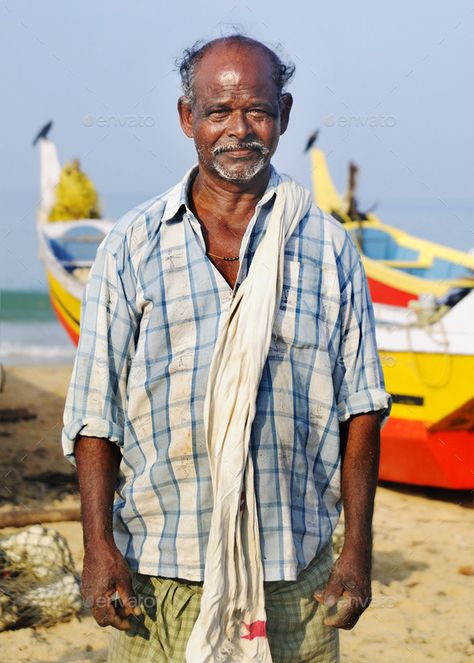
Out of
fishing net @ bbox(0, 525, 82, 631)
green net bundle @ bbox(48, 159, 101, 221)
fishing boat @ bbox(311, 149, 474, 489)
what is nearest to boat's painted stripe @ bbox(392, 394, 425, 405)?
fishing boat @ bbox(311, 149, 474, 489)

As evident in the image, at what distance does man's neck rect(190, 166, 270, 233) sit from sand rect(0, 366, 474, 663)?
2392 millimetres

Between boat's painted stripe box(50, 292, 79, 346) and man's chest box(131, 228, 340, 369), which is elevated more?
man's chest box(131, 228, 340, 369)

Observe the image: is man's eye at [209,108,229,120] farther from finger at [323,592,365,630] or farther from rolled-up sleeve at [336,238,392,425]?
finger at [323,592,365,630]

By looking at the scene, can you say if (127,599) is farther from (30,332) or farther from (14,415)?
(30,332)

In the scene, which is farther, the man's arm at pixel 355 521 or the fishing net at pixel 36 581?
the fishing net at pixel 36 581

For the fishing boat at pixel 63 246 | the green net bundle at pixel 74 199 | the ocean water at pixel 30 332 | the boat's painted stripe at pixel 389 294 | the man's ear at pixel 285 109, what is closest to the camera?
the man's ear at pixel 285 109

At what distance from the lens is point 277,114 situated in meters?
2.09

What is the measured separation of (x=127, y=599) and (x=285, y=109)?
1.09 m

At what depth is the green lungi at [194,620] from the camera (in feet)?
6.66

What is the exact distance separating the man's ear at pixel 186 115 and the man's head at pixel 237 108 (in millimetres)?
58

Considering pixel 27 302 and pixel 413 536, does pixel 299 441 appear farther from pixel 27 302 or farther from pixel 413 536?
pixel 27 302

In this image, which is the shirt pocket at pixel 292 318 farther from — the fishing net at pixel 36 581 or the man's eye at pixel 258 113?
the fishing net at pixel 36 581

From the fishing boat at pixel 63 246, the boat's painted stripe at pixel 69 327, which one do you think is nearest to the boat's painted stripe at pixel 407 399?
the fishing boat at pixel 63 246

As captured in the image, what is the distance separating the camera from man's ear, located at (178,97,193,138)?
7.10ft
